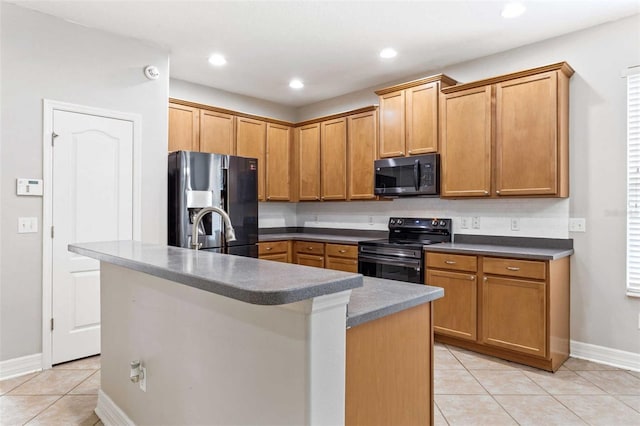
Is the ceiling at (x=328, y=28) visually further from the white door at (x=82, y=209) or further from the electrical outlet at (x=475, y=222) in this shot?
the electrical outlet at (x=475, y=222)

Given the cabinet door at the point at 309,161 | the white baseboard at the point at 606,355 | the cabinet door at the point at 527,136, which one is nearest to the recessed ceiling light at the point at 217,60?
the cabinet door at the point at 309,161

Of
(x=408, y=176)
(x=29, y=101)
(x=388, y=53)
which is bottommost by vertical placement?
(x=408, y=176)

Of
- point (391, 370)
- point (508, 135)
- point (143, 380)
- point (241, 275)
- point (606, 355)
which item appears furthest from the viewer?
point (508, 135)

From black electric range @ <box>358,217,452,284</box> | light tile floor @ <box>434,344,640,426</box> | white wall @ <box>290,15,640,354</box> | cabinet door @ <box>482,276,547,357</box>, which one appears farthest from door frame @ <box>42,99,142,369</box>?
white wall @ <box>290,15,640,354</box>

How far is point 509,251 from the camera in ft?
10.3

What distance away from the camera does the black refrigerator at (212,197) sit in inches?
144

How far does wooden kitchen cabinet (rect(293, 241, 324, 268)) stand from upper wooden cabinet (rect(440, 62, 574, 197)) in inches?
63.2

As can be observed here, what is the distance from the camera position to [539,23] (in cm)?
315

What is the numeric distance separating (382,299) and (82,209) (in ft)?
9.28

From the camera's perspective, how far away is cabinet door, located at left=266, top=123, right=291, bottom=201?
202 inches

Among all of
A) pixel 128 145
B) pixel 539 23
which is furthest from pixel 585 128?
pixel 128 145

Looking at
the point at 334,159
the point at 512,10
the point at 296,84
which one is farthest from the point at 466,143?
the point at 296,84

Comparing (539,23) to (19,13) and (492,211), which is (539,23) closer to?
(492,211)

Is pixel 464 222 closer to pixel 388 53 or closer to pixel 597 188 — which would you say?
pixel 597 188
